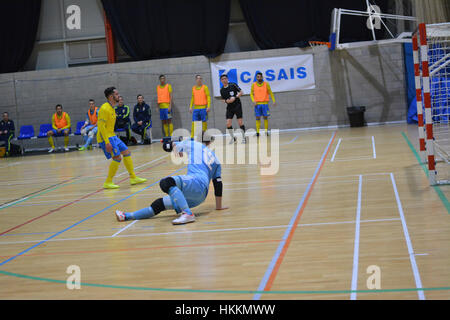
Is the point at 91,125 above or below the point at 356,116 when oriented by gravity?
above

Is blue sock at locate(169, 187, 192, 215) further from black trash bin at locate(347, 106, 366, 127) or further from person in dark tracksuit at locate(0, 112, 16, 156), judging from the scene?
person in dark tracksuit at locate(0, 112, 16, 156)

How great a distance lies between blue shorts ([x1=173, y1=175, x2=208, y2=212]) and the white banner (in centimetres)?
1459

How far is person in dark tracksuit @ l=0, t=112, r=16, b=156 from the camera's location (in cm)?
2023

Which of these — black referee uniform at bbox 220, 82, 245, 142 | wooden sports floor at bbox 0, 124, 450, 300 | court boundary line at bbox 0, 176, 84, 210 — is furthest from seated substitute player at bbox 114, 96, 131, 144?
wooden sports floor at bbox 0, 124, 450, 300

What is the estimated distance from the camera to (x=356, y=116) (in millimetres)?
20062

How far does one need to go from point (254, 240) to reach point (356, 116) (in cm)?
1533

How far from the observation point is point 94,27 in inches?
885

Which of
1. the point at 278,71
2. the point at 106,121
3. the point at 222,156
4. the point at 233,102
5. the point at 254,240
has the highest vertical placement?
the point at 278,71

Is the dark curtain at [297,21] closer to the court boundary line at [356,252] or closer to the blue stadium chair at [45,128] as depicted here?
the blue stadium chair at [45,128]

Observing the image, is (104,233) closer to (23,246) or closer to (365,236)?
(23,246)

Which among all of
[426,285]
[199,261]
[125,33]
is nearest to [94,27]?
[125,33]

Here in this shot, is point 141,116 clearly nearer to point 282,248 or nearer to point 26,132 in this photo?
point 26,132

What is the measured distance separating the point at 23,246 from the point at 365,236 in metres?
3.61

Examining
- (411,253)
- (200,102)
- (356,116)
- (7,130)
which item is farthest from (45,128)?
(411,253)
